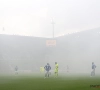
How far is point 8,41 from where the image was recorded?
209 feet

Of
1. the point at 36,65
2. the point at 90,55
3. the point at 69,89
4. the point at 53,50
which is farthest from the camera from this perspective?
the point at 53,50

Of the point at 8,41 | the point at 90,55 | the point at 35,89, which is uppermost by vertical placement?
the point at 8,41

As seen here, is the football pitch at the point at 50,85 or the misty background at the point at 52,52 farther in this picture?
the misty background at the point at 52,52

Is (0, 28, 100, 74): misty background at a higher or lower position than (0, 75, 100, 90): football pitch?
higher

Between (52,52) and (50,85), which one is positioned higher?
(52,52)

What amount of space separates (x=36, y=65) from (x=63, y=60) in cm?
736

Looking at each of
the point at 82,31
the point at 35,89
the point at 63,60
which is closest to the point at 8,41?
the point at 63,60

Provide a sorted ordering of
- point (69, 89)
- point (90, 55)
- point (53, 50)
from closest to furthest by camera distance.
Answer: point (69, 89), point (90, 55), point (53, 50)

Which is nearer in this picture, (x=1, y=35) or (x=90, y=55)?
(x=90, y=55)

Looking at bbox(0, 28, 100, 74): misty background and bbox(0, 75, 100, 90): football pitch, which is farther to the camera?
bbox(0, 28, 100, 74): misty background

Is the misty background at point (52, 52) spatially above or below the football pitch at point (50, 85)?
above

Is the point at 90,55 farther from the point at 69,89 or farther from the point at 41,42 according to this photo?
the point at 69,89

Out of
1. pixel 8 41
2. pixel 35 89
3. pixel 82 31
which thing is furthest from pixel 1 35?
pixel 35 89

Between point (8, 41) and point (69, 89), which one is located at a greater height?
point (8, 41)
